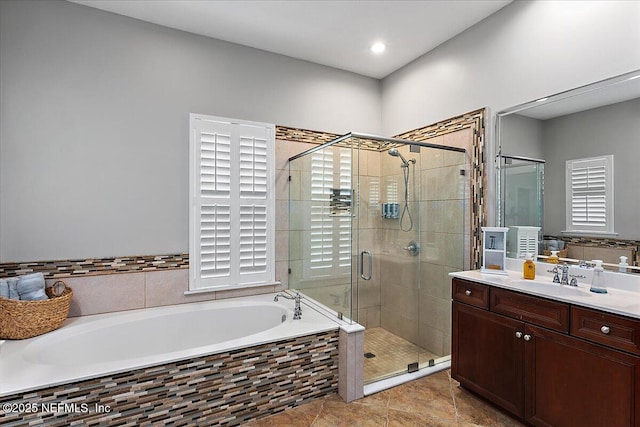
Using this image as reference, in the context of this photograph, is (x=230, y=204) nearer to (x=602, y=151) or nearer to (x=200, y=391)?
(x=200, y=391)

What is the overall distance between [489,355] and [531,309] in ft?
1.57

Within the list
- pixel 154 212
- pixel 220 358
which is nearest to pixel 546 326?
pixel 220 358

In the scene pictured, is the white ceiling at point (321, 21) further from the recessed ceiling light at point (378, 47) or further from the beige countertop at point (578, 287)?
the beige countertop at point (578, 287)

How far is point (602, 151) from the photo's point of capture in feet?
6.77

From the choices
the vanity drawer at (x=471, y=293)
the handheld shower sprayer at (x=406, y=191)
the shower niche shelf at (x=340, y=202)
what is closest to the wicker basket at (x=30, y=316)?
the shower niche shelf at (x=340, y=202)

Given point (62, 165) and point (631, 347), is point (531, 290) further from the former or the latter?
point (62, 165)

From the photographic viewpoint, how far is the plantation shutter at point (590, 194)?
2039mm

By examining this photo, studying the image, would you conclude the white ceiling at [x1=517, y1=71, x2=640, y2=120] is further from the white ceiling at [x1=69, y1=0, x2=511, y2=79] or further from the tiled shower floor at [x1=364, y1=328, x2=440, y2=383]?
the tiled shower floor at [x1=364, y1=328, x2=440, y2=383]

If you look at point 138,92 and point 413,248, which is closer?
point 138,92

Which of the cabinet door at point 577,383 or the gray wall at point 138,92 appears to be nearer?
the cabinet door at point 577,383

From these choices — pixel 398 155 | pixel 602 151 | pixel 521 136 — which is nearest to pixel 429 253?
pixel 398 155

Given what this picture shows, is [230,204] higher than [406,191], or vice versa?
[406,191]

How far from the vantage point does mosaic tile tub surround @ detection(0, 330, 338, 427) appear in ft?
5.42

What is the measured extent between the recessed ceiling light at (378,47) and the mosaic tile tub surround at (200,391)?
2720 mm
